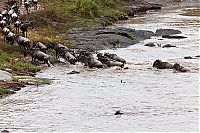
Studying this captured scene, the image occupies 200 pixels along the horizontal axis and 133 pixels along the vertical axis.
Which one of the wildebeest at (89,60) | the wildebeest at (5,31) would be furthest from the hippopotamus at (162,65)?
the wildebeest at (5,31)

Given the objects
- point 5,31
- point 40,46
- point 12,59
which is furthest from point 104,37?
point 12,59

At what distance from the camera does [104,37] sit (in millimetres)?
40969

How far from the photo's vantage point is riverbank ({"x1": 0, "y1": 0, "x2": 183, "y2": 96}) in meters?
29.7

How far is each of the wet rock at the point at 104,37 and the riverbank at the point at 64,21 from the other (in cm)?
4

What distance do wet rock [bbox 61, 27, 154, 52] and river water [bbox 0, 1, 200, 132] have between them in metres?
4.98

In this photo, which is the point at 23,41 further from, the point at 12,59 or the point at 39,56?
the point at 12,59

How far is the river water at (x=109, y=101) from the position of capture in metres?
18.9

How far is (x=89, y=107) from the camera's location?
21.6m

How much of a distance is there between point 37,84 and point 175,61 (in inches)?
404

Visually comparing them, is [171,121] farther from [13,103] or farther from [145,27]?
[145,27]

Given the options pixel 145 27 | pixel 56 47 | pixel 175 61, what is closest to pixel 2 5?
pixel 145 27

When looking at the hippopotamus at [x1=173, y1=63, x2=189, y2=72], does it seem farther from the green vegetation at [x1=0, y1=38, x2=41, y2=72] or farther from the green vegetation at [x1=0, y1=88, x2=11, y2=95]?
the green vegetation at [x1=0, y1=88, x2=11, y2=95]

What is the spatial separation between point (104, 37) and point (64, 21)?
7500mm

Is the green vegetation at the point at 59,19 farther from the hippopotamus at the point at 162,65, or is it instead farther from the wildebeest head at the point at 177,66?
the wildebeest head at the point at 177,66
